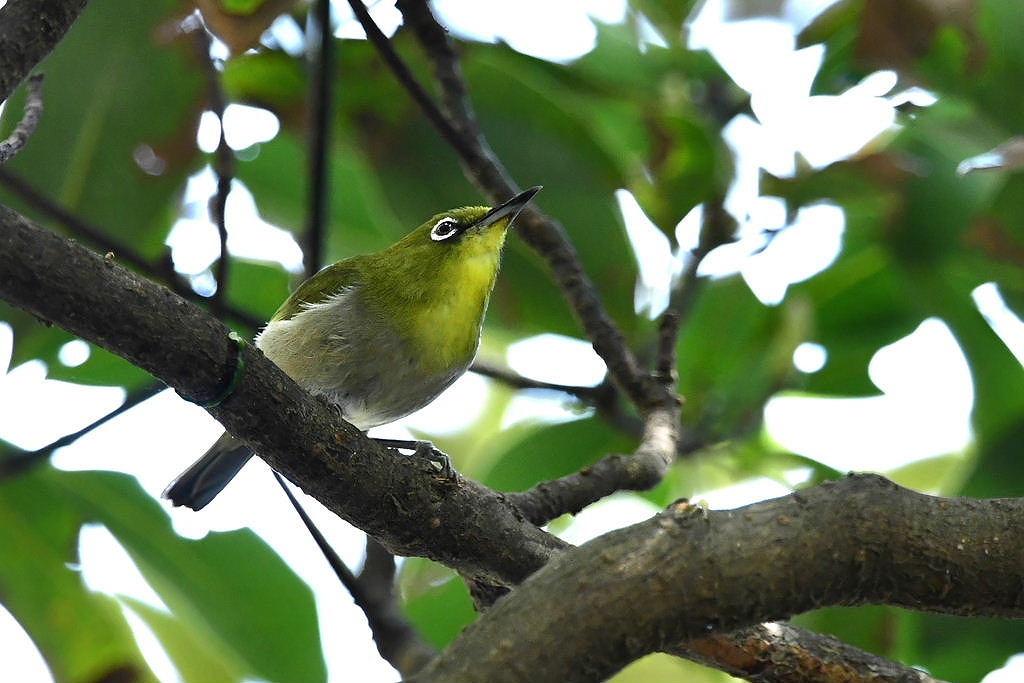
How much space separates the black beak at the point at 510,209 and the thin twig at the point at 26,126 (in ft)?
4.41

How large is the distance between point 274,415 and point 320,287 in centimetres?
149

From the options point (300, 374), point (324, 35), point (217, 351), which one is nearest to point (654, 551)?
point (217, 351)

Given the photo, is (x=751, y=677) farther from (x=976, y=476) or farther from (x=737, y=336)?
(x=737, y=336)

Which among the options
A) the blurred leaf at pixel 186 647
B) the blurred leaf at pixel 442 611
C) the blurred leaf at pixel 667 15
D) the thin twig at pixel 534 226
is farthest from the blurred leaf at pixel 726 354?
the blurred leaf at pixel 186 647

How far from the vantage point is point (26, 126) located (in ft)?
8.20

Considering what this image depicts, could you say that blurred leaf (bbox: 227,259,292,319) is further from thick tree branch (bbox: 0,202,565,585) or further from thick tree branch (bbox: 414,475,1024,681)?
thick tree branch (bbox: 414,475,1024,681)

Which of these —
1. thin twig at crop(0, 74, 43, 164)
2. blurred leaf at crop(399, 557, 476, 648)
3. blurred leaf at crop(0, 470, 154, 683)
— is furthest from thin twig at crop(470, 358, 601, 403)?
thin twig at crop(0, 74, 43, 164)

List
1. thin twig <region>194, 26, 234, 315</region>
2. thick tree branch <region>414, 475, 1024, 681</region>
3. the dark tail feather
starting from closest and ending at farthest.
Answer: thick tree branch <region>414, 475, 1024, 681</region> → thin twig <region>194, 26, 234, 315</region> → the dark tail feather

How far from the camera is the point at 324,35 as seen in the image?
3.21 meters

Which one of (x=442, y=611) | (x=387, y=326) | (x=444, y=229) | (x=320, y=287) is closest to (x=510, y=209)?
(x=444, y=229)

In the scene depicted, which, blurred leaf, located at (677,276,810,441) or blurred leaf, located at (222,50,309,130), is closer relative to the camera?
blurred leaf, located at (677,276,810,441)

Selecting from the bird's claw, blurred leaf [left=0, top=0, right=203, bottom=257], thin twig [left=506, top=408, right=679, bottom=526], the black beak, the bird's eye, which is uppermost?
blurred leaf [left=0, top=0, right=203, bottom=257]

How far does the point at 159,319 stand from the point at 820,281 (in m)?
2.82

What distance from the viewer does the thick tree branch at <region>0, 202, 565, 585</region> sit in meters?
1.77
